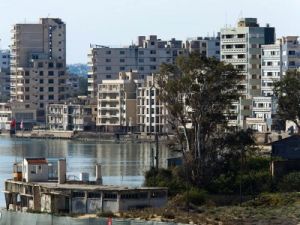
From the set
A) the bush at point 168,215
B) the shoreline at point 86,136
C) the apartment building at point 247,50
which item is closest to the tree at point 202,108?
the bush at point 168,215

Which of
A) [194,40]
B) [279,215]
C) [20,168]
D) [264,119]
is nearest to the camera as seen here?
[279,215]

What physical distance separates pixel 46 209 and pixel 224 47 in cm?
5259

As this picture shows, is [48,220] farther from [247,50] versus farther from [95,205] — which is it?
[247,50]

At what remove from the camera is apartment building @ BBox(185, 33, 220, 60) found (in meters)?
94.7

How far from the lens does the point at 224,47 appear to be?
273ft

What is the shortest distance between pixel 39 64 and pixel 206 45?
15.0 metres

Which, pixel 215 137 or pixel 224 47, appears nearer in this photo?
pixel 215 137

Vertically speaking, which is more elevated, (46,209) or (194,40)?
(194,40)

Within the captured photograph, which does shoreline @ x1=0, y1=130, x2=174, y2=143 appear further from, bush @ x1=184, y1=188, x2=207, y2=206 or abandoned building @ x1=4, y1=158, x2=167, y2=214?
abandoned building @ x1=4, y1=158, x2=167, y2=214

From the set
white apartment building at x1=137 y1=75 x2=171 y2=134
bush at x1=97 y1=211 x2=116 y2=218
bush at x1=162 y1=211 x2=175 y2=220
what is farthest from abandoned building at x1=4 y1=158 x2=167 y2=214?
white apartment building at x1=137 y1=75 x2=171 y2=134

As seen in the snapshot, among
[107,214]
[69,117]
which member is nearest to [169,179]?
[107,214]

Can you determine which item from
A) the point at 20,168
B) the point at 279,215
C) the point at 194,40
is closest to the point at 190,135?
the point at 20,168

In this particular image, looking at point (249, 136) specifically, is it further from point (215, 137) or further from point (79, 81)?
point (79, 81)

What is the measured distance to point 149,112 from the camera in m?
89.6
